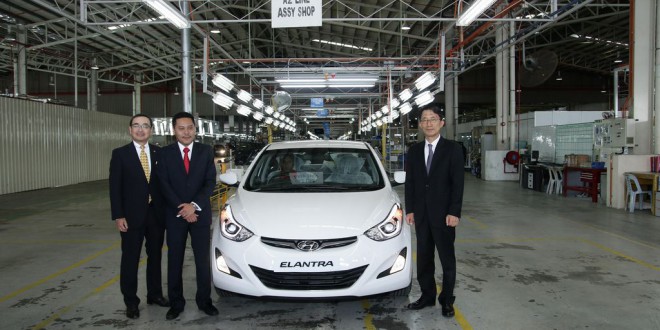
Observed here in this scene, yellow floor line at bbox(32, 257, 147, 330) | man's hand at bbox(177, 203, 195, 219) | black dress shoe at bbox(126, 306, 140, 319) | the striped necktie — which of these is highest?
the striped necktie

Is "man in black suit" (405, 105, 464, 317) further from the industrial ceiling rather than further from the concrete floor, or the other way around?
the industrial ceiling

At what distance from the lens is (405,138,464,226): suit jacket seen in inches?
131

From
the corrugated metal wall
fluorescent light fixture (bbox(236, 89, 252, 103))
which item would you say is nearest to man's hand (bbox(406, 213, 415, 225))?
fluorescent light fixture (bbox(236, 89, 252, 103))

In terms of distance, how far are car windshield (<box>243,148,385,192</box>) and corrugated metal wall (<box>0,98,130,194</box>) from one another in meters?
11.4

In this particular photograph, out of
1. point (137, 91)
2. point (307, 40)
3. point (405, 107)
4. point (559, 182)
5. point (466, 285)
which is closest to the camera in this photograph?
point (466, 285)

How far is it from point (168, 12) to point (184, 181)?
5.17 metres

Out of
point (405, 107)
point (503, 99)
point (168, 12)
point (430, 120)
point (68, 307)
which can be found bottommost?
point (68, 307)

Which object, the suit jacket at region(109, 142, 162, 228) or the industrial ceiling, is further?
the industrial ceiling

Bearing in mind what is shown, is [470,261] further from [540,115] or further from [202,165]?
[540,115]

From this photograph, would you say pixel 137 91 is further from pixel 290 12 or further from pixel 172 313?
pixel 172 313

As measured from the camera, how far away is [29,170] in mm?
13492

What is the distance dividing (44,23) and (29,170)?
18.3 feet

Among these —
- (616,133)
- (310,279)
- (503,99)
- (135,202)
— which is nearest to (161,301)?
(135,202)

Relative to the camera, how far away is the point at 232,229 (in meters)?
3.33
